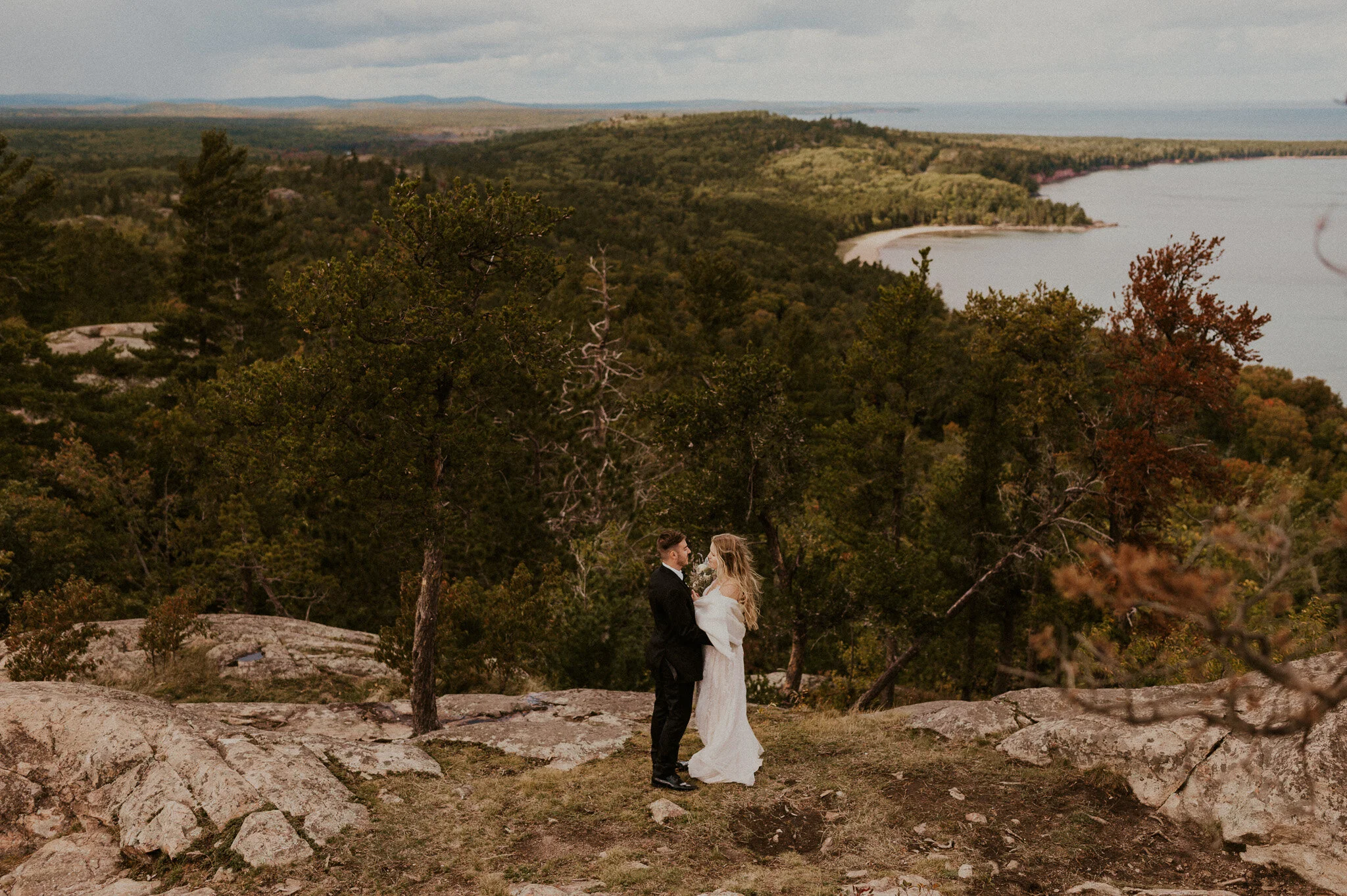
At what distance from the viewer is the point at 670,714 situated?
850 centimetres

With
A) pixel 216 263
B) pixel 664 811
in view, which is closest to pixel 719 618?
pixel 664 811

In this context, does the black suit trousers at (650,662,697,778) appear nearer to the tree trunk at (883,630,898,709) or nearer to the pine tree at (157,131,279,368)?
the tree trunk at (883,630,898,709)

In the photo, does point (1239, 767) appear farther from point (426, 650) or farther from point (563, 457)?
point (563, 457)

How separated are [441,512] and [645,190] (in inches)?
6696

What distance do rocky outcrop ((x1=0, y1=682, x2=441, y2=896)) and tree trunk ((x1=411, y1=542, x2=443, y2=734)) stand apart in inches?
99.8

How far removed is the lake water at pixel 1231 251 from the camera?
60781 mm

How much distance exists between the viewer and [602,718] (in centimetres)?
1133

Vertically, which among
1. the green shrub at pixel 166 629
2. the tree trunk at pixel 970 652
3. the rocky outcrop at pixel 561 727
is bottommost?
the tree trunk at pixel 970 652

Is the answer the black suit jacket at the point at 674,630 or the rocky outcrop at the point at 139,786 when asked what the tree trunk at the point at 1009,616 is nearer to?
the black suit jacket at the point at 674,630

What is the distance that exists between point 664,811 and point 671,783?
0.47 meters

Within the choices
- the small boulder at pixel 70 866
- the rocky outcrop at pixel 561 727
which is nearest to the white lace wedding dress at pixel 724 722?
the rocky outcrop at pixel 561 727

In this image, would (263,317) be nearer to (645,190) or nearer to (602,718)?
(602,718)

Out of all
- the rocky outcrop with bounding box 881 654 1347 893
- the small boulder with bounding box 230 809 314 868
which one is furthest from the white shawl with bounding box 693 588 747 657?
the small boulder with bounding box 230 809 314 868

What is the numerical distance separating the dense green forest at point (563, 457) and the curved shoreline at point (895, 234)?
72426 mm
